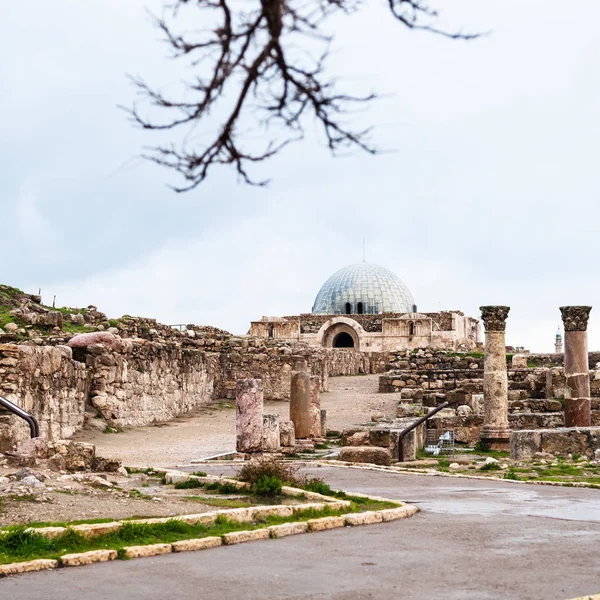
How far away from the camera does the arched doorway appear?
6038cm

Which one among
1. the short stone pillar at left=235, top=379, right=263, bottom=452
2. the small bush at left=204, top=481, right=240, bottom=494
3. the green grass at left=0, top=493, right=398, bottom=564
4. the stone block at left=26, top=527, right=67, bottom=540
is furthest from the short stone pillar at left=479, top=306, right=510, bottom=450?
the stone block at left=26, top=527, right=67, bottom=540

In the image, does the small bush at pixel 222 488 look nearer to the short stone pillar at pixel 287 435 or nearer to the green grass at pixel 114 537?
the green grass at pixel 114 537

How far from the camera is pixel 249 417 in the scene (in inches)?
697

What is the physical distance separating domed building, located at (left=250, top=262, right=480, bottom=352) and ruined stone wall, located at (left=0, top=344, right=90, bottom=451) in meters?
28.7

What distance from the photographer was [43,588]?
22.4ft

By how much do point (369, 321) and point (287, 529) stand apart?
171 feet

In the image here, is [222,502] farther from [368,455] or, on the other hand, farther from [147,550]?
[368,455]

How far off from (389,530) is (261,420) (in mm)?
8247

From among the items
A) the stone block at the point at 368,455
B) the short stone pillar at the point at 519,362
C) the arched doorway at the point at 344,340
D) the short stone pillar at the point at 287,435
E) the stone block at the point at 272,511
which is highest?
the arched doorway at the point at 344,340

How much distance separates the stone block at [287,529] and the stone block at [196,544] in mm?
680

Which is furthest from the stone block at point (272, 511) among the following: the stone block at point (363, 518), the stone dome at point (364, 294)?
the stone dome at point (364, 294)

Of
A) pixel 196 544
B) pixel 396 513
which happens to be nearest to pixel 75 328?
pixel 396 513

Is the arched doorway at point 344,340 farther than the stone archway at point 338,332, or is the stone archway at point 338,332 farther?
the arched doorway at point 344,340

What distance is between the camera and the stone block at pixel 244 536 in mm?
8805
